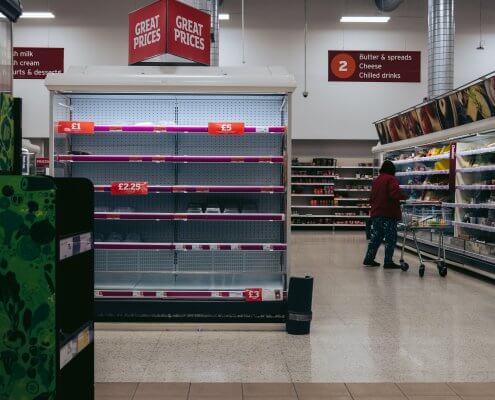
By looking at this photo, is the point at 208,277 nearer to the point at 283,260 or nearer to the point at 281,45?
the point at 283,260

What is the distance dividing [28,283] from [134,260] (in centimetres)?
371

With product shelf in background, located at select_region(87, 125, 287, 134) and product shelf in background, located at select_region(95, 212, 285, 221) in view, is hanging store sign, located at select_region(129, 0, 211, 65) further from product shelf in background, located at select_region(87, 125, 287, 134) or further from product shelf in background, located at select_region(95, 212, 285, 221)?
product shelf in background, located at select_region(95, 212, 285, 221)

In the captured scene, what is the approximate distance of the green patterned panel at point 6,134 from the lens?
7.21 ft

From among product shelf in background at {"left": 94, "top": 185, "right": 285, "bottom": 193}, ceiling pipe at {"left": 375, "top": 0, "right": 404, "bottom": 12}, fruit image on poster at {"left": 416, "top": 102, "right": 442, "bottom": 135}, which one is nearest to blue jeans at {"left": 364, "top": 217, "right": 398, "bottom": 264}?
fruit image on poster at {"left": 416, "top": 102, "right": 442, "bottom": 135}

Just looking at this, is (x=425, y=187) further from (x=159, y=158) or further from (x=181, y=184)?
(x=159, y=158)

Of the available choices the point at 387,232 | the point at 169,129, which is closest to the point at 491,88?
the point at 387,232

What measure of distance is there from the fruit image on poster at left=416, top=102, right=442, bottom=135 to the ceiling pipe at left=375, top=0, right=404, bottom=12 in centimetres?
650

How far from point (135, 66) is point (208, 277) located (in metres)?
2.22

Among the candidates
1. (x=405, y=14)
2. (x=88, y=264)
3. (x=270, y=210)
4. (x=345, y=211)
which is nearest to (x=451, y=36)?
(x=405, y=14)

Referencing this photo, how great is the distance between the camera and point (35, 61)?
45.3ft

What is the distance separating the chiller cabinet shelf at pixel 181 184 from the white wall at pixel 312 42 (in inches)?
474

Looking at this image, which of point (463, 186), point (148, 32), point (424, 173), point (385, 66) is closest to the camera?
point (148, 32)

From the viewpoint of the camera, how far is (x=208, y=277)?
5.75m

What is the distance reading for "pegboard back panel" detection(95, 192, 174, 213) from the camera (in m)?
5.79
